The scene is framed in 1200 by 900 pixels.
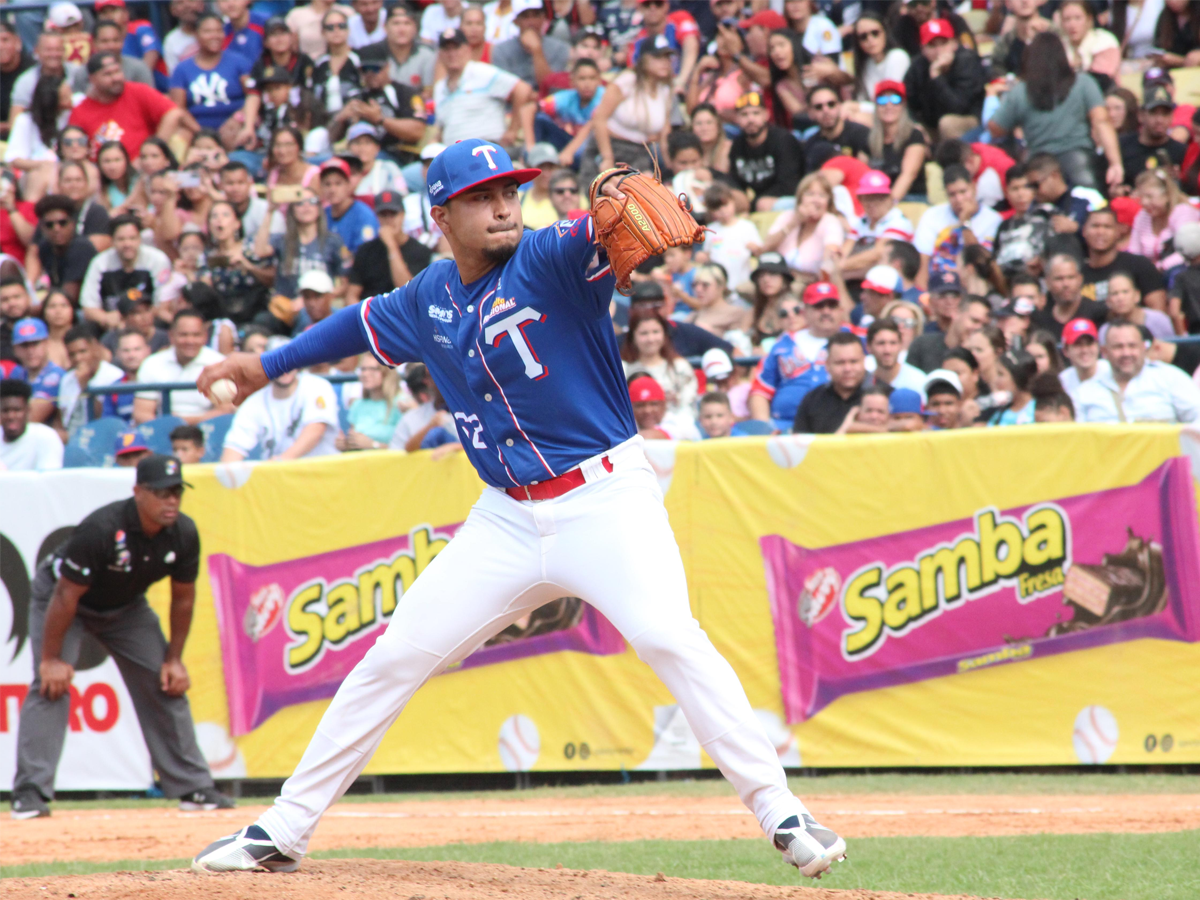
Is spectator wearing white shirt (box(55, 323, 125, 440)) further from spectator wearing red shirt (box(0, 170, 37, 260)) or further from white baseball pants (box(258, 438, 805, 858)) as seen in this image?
white baseball pants (box(258, 438, 805, 858))

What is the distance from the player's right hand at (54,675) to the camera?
25.8 feet

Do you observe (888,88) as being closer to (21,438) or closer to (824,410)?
(824,410)

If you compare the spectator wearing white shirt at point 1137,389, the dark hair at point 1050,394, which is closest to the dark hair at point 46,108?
the dark hair at point 1050,394

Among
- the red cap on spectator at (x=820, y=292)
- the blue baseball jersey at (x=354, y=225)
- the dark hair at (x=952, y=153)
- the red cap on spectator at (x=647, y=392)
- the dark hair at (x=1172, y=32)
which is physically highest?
the dark hair at (x=1172, y=32)

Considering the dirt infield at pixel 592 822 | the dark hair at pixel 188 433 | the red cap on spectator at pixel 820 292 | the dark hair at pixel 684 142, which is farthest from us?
the dark hair at pixel 684 142

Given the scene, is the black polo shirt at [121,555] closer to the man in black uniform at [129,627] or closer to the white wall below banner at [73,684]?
the man in black uniform at [129,627]

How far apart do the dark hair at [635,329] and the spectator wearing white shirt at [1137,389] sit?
2730 millimetres

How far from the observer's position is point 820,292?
10.0 meters

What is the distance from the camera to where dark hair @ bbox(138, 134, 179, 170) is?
13.7m

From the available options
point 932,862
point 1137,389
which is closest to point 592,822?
point 932,862

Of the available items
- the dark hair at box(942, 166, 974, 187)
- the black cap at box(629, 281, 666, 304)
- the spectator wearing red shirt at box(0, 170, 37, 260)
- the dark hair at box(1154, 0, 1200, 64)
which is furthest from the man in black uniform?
the dark hair at box(1154, 0, 1200, 64)

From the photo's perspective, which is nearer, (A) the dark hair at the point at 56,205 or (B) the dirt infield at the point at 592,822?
(B) the dirt infield at the point at 592,822

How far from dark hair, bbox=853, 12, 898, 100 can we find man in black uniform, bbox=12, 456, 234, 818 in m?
8.05

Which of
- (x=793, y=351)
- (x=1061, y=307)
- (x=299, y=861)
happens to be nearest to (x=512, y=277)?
(x=299, y=861)
